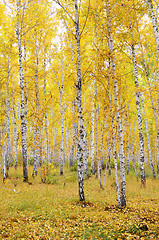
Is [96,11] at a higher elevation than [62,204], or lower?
higher

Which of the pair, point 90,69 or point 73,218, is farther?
point 90,69

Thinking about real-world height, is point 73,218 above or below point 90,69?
below

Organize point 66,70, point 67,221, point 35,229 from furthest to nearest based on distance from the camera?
1. point 66,70
2. point 67,221
3. point 35,229

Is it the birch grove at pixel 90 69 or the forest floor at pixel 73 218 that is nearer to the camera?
the forest floor at pixel 73 218

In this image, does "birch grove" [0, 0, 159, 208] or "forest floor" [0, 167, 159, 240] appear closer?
"forest floor" [0, 167, 159, 240]

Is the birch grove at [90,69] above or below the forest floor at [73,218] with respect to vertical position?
above

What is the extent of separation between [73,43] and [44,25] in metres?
2.99

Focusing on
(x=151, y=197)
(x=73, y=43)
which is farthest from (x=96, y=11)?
(x=151, y=197)

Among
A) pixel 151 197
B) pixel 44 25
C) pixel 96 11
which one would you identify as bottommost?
pixel 151 197

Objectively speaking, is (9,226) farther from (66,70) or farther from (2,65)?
(66,70)

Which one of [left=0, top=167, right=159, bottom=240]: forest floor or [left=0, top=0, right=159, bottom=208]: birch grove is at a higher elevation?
[left=0, top=0, right=159, bottom=208]: birch grove

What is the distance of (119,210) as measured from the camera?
20.5ft

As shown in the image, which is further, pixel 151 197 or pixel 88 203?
pixel 151 197

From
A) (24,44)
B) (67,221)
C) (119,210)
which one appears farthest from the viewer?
(24,44)
